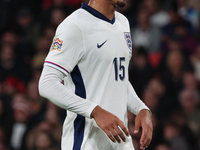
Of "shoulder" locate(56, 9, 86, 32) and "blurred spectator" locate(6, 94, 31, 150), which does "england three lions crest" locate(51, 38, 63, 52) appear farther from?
"blurred spectator" locate(6, 94, 31, 150)

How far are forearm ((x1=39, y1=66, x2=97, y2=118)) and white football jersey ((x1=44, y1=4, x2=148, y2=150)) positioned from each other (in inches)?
3.1

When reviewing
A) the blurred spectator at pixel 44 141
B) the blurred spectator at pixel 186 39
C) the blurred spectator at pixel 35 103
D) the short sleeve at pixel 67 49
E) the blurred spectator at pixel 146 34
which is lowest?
the blurred spectator at pixel 35 103

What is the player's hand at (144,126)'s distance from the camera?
7.70 feet

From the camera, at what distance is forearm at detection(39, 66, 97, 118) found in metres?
2.18

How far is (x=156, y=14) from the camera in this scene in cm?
704

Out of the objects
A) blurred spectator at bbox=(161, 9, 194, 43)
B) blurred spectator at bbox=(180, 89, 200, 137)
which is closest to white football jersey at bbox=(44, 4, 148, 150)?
blurred spectator at bbox=(180, 89, 200, 137)

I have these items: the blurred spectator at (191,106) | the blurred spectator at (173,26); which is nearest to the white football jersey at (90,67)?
the blurred spectator at (191,106)

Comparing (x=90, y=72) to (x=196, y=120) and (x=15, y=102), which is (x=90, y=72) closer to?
(x=196, y=120)

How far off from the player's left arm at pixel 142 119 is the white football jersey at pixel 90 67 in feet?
0.39

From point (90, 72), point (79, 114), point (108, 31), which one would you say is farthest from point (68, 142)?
point (108, 31)

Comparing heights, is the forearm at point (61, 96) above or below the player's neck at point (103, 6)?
below

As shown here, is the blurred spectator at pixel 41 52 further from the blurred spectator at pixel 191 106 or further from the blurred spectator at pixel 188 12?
the blurred spectator at pixel 191 106

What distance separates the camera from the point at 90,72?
2355 mm

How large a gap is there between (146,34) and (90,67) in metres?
4.69
